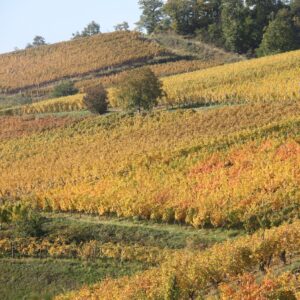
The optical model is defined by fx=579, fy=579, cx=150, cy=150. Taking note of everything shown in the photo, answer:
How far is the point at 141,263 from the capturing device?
998 inches

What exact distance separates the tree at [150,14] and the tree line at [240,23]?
3956 mm

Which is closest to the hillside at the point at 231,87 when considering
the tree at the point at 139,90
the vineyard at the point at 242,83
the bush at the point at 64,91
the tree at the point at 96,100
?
the vineyard at the point at 242,83

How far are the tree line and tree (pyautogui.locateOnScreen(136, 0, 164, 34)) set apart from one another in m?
3.96

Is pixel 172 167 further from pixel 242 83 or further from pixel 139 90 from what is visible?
pixel 242 83

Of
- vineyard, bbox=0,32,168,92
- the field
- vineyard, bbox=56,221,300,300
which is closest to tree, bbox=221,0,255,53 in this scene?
vineyard, bbox=0,32,168,92

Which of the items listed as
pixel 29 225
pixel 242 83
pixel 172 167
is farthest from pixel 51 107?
pixel 29 225

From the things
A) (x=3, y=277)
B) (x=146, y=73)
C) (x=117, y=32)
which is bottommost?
(x=3, y=277)

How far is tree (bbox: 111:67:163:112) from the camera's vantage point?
4900 centimetres

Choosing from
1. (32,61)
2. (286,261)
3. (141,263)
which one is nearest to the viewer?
(286,261)

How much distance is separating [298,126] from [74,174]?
1469 centimetres

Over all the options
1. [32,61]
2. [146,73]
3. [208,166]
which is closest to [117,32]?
[32,61]

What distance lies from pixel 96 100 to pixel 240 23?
34.0 m

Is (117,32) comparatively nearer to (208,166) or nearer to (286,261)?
(208,166)

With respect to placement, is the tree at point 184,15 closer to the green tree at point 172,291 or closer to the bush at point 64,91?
the bush at point 64,91
